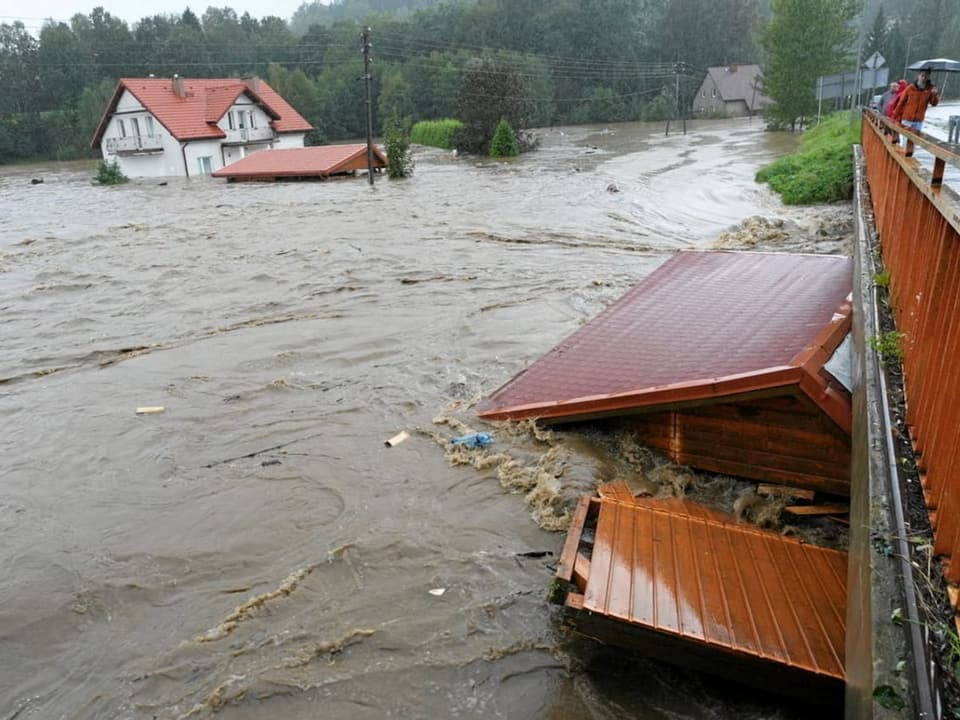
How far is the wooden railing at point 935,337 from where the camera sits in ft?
7.89

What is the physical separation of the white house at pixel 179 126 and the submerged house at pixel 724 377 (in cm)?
4098

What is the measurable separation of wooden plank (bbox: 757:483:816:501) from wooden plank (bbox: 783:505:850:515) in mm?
107

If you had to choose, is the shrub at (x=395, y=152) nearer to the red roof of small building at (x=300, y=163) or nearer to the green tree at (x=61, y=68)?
the red roof of small building at (x=300, y=163)

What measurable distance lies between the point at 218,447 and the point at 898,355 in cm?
545

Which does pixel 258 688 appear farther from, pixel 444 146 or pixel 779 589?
pixel 444 146

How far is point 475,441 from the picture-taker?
6.38 m

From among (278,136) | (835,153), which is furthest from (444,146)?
(835,153)

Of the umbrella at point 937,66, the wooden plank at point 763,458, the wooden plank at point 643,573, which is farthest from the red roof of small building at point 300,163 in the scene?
the wooden plank at point 643,573

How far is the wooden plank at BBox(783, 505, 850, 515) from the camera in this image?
4934mm

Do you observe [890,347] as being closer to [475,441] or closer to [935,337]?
[935,337]

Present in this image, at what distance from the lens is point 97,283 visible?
45.3 ft

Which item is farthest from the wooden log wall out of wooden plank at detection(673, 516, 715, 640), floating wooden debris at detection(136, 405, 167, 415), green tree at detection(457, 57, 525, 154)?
green tree at detection(457, 57, 525, 154)

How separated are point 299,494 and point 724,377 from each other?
334 cm

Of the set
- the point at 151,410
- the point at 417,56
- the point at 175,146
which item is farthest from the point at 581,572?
the point at 417,56
